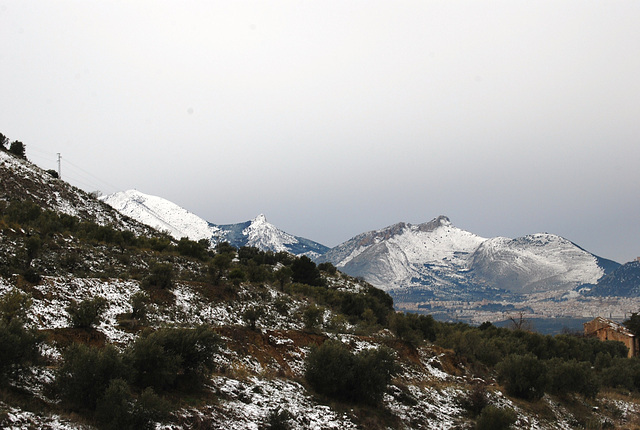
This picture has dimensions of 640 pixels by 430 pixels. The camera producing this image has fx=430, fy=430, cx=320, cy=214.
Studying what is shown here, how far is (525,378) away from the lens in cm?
2639

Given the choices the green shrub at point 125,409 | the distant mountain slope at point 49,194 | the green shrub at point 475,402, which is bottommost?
the green shrub at point 475,402

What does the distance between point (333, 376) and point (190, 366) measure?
21.2 ft

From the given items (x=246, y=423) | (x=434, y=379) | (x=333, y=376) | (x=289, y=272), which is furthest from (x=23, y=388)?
(x=289, y=272)

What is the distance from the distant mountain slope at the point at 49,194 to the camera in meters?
46.1

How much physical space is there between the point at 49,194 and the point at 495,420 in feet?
169

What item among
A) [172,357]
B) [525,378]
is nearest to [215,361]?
[172,357]

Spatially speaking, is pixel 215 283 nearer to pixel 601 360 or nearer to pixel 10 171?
pixel 10 171

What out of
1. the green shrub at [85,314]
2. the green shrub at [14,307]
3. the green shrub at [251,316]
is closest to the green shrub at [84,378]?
the green shrub at [14,307]

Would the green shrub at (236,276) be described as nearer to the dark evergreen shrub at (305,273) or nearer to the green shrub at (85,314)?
the green shrub at (85,314)

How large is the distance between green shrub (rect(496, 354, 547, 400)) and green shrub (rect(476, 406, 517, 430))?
7.77m

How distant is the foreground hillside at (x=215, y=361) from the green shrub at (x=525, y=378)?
87 millimetres

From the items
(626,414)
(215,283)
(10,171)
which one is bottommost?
(626,414)

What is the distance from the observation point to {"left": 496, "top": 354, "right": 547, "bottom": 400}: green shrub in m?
26.3

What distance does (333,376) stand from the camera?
19.4m
